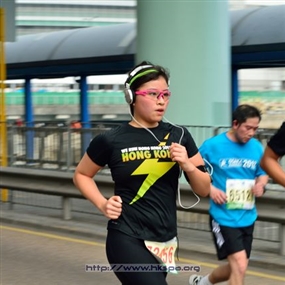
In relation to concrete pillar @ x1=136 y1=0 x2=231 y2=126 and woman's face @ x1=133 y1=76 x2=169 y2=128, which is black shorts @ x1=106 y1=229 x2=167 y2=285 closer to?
woman's face @ x1=133 y1=76 x2=169 y2=128

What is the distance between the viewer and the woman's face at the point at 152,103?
13.2 ft

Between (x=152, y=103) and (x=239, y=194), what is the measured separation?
1.90 metres

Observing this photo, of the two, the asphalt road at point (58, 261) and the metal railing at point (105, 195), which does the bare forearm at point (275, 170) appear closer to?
the asphalt road at point (58, 261)

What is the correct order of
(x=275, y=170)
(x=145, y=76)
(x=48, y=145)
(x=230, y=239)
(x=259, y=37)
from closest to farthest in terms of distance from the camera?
(x=145, y=76) → (x=275, y=170) → (x=230, y=239) → (x=48, y=145) → (x=259, y=37)

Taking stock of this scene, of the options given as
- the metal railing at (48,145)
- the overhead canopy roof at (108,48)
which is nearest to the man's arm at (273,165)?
the metal railing at (48,145)

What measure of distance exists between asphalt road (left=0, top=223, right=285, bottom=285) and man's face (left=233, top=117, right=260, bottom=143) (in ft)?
6.66

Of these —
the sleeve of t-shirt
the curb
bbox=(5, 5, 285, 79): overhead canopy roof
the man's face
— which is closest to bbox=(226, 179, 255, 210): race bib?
the man's face

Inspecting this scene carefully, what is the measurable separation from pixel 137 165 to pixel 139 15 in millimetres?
7511

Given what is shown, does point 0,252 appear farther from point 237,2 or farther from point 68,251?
point 237,2

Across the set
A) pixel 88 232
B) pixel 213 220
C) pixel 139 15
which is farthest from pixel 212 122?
pixel 213 220

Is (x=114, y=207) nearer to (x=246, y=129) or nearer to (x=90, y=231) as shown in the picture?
(x=246, y=129)

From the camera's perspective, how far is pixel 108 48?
18.2 m

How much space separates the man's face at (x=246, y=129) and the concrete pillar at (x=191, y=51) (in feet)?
17.4

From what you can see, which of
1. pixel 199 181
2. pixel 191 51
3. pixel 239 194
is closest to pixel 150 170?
pixel 199 181
